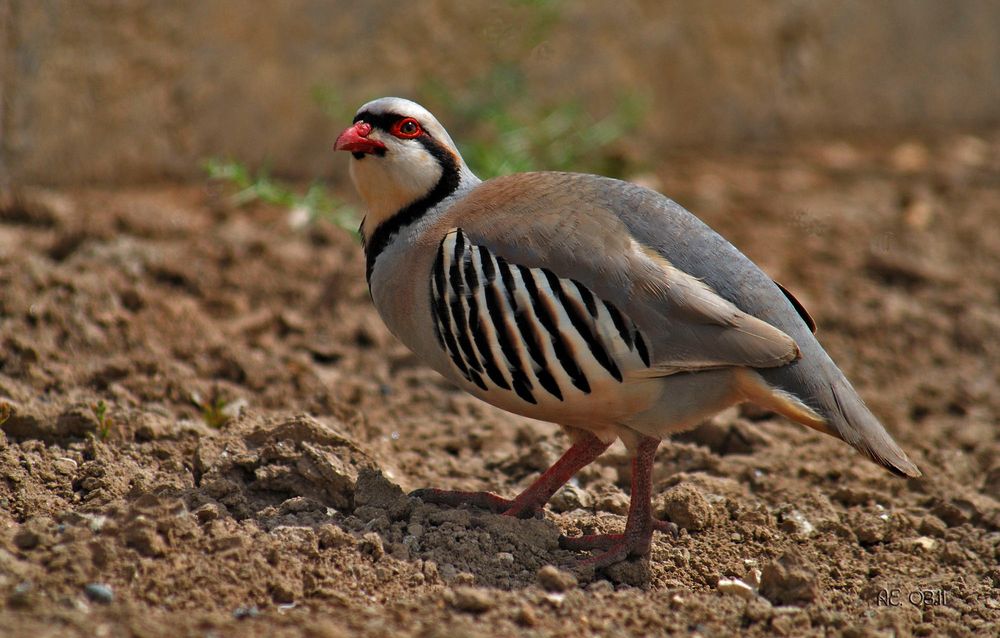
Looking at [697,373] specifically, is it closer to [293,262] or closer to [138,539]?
[138,539]

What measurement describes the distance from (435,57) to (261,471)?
4.13m

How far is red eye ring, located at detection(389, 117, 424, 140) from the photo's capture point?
4.48 m

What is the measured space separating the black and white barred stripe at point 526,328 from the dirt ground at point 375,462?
525 mm

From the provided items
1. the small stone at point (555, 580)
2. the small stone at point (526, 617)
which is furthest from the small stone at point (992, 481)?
the small stone at point (526, 617)

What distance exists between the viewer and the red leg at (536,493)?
13.9 ft

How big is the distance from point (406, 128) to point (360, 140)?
0.19 meters

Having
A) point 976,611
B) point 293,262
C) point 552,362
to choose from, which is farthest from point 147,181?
point 976,611

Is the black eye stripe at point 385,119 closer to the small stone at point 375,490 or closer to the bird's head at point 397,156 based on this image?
the bird's head at point 397,156

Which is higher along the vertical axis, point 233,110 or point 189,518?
point 233,110

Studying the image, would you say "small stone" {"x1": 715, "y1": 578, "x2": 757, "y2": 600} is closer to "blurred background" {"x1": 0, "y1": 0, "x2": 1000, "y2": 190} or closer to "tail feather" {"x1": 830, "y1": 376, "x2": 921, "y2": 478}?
"tail feather" {"x1": 830, "y1": 376, "x2": 921, "y2": 478}

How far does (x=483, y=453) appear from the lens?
200 inches

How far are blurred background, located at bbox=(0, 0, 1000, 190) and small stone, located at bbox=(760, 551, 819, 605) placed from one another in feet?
11.0

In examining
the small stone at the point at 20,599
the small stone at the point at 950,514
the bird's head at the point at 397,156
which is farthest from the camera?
the small stone at the point at 950,514

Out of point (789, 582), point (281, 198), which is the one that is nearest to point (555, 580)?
point (789, 582)
